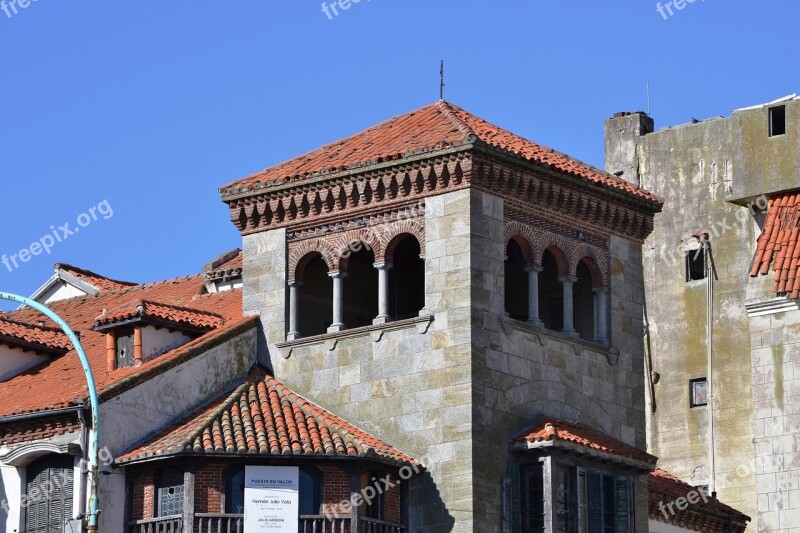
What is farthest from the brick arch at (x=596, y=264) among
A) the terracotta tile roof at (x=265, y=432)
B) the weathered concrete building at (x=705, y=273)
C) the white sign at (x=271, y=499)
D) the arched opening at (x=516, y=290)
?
the weathered concrete building at (x=705, y=273)

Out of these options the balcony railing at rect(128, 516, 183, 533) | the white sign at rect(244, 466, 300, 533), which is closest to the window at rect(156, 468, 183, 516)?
the balcony railing at rect(128, 516, 183, 533)

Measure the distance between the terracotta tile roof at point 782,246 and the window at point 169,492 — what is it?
46.6ft

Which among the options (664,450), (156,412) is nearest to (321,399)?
(156,412)

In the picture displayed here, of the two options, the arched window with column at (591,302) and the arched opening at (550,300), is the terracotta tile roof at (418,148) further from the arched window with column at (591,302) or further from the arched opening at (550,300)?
the arched opening at (550,300)

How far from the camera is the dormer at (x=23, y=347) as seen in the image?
53688mm

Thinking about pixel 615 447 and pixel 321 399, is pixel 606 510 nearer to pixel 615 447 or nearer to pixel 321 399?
pixel 615 447

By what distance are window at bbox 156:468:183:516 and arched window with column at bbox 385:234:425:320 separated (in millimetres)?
8329

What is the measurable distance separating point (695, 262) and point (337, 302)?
2312cm

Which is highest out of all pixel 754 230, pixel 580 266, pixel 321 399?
pixel 754 230

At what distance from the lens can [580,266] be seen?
54031 millimetres

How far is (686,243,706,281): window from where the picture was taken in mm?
71875

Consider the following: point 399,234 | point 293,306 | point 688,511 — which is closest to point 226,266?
point 293,306

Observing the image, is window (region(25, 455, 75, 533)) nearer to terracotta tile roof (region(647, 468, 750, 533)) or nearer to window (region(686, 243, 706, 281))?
terracotta tile roof (region(647, 468, 750, 533))

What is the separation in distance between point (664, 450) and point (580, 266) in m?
18.5
